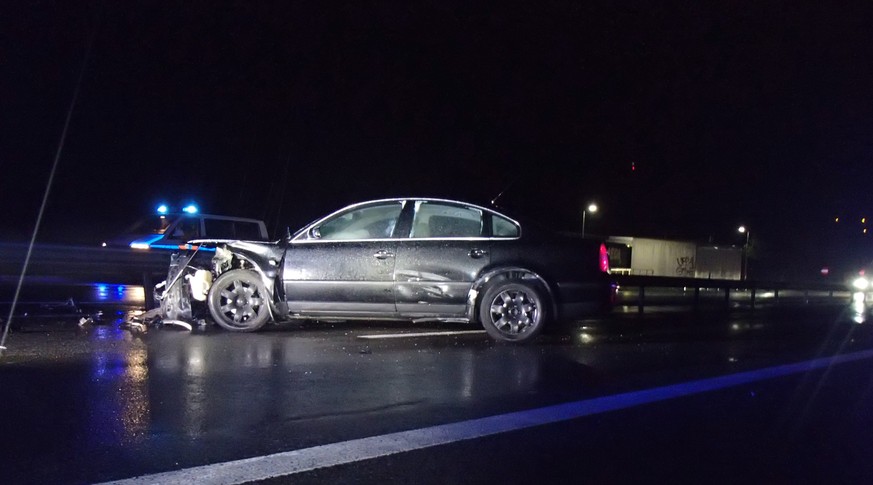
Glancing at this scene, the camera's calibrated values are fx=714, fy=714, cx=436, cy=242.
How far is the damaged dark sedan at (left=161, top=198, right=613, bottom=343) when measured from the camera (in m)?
8.20

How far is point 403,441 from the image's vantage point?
448 centimetres

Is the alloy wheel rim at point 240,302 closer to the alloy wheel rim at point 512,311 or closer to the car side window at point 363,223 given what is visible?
the car side window at point 363,223

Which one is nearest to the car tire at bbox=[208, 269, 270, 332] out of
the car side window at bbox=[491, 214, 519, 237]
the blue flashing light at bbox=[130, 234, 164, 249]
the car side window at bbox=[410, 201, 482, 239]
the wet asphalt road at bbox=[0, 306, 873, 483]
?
the wet asphalt road at bbox=[0, 306, 873, 483]

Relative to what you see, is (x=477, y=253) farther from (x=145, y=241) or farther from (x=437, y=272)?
(x=145, y=241)

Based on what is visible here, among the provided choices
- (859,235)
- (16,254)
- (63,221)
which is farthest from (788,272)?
(16,254)

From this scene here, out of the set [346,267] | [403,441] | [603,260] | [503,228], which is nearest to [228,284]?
[346,267]

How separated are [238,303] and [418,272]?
227 cm

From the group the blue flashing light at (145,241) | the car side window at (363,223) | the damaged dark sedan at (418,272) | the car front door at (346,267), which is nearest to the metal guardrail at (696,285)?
the damaged dark sedan at (418,272)

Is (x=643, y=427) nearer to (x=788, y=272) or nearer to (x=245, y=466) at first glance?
(x=245, y=466)

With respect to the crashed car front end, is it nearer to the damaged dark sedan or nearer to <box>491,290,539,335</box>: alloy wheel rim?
the damaged dark sedan

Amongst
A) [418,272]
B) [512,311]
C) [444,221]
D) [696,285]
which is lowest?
[512,311]

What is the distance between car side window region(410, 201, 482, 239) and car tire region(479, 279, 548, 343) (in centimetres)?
72

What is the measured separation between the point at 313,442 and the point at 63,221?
120ft

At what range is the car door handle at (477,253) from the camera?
27.0ft
